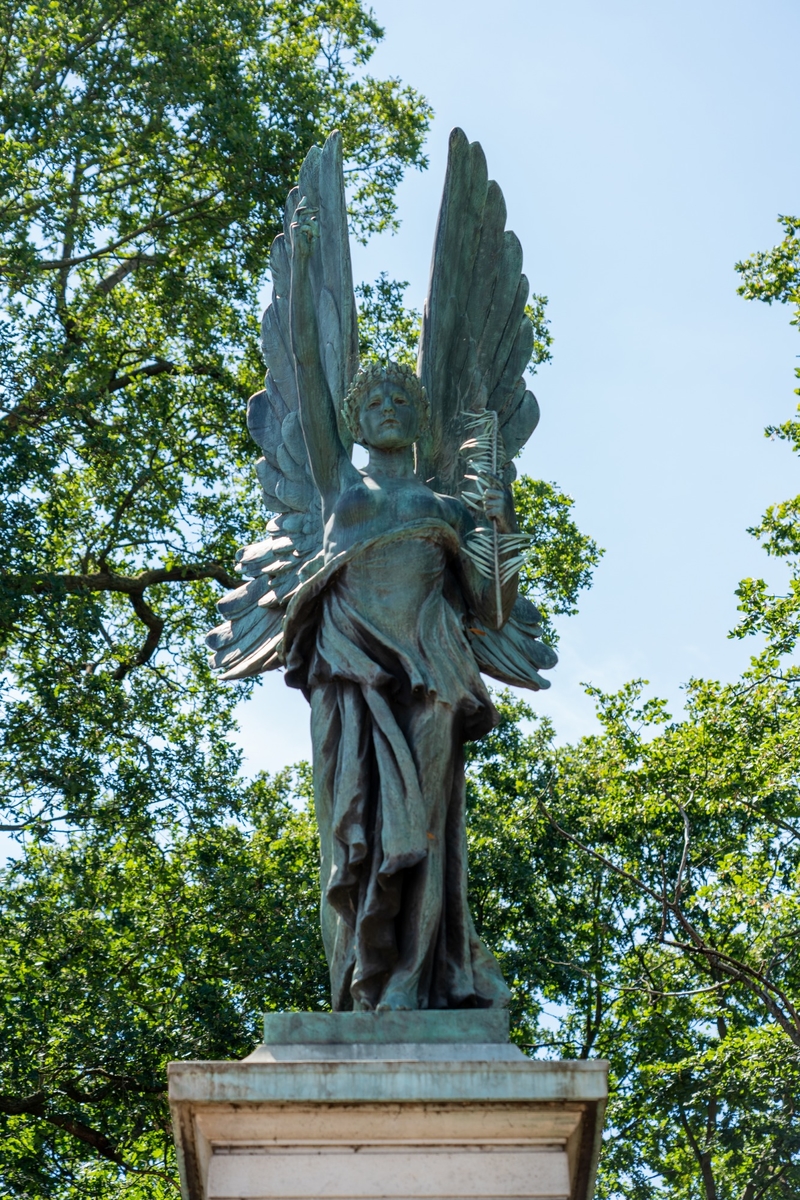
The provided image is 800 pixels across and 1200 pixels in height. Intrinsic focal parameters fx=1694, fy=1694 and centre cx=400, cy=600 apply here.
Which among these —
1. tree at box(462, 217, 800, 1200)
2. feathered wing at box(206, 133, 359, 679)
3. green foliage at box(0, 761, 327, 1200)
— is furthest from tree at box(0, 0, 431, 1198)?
feathered wing at box(206, 133, 359, 679)

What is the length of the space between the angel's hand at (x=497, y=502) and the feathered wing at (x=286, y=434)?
76 centimetres

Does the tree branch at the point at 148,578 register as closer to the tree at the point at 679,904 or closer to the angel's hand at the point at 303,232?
the tree at the point at 679,904

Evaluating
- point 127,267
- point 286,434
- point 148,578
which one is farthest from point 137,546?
point 286,434

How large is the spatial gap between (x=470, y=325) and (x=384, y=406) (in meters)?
0.93

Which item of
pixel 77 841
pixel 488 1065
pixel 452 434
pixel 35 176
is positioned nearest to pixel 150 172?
pixel 35 176

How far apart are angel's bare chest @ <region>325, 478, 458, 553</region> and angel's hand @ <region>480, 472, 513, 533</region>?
Result: 0.67 feet

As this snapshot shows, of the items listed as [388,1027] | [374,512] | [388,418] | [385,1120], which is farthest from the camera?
[388,418]

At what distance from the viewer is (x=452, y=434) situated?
7.50 metres

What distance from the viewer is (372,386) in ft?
23.0

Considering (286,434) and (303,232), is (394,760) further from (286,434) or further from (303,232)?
(303,232)

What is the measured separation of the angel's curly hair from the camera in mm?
7020

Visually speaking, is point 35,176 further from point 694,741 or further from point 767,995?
point 767,995

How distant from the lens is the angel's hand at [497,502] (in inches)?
263

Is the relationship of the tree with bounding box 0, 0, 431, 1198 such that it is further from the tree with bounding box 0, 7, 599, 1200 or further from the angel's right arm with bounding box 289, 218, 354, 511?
the angel's right arm with bounding box 289, 218, 354, 511
